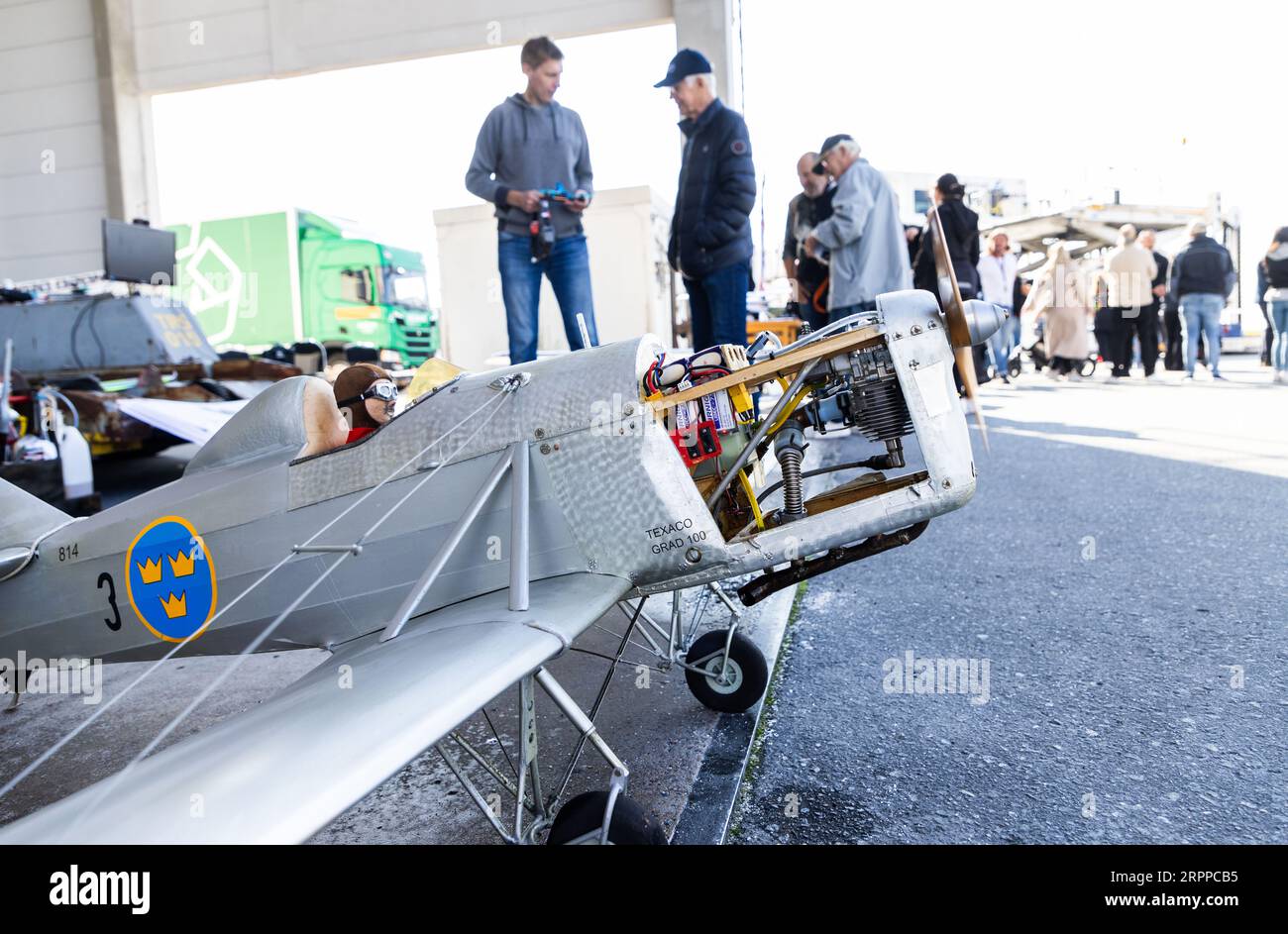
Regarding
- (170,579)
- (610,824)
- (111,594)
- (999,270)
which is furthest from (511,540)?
(999,270)

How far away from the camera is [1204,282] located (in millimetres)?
10453

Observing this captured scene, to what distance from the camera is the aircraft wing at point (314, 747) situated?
1.12 meters

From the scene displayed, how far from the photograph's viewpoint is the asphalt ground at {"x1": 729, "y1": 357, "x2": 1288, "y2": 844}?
190cm

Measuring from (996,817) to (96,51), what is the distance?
729 inches

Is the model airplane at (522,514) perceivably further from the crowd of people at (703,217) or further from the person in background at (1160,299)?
the person in background at (1160,299)

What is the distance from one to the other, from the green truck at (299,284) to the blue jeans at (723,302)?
13.1 meters

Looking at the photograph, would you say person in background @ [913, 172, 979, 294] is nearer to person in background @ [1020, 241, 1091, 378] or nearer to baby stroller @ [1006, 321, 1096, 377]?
person in background @ [1020, 241, 1091, 378]

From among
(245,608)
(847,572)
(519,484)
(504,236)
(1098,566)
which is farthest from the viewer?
(504,236)

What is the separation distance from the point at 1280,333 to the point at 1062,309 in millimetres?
2709

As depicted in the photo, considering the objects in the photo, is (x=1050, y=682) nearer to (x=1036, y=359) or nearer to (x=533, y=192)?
(x=533, y=192)

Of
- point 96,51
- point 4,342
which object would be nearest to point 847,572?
point 4,342

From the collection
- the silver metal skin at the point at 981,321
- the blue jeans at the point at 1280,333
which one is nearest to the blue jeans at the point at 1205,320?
the blue jeans at the point at 1280,333

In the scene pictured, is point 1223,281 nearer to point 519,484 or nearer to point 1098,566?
point 1098,566
